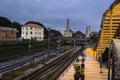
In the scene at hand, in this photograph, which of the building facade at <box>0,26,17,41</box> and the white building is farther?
the white building

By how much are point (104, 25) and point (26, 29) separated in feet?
505

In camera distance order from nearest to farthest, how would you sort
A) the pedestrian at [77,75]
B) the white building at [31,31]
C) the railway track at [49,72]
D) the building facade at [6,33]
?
the pedestrian at [77,75], the railway track at [49,72], the building facade at [6,33], the white building at [31,31]

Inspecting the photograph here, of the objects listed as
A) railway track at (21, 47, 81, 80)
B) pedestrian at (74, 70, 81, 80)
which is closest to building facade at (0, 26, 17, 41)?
railway track at (21, 47, 81, 80)

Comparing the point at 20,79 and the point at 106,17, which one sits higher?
the point at 106,17

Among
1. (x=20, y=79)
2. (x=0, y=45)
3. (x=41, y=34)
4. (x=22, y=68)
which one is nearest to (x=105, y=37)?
(x=20, y=79)

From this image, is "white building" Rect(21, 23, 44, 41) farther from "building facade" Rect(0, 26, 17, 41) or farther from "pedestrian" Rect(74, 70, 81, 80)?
"pedestrian" Rect(74, 70, 81, 80)

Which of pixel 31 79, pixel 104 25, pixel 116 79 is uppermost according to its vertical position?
pixel 104 25

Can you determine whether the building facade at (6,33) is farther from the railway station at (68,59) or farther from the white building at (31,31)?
the white building at (31,31)

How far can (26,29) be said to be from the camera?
178 meters

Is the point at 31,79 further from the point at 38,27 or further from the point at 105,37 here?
the point at 38,27

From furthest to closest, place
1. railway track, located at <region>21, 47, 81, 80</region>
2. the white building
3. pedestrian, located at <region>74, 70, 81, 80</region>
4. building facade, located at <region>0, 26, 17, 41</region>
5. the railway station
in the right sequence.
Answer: the white building, building facade, located at <region>0, 26, 17, 41</region>, railway track, located at <region>21, 47, 81, 80</region>, the railway station, pedestrian, located at <region>74, 70, 81, 80</region>

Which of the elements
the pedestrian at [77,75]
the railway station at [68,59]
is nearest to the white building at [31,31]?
the railway station at [68,59]

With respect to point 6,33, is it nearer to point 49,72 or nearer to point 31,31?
point 31,31

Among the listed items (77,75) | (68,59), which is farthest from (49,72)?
(77,75)
